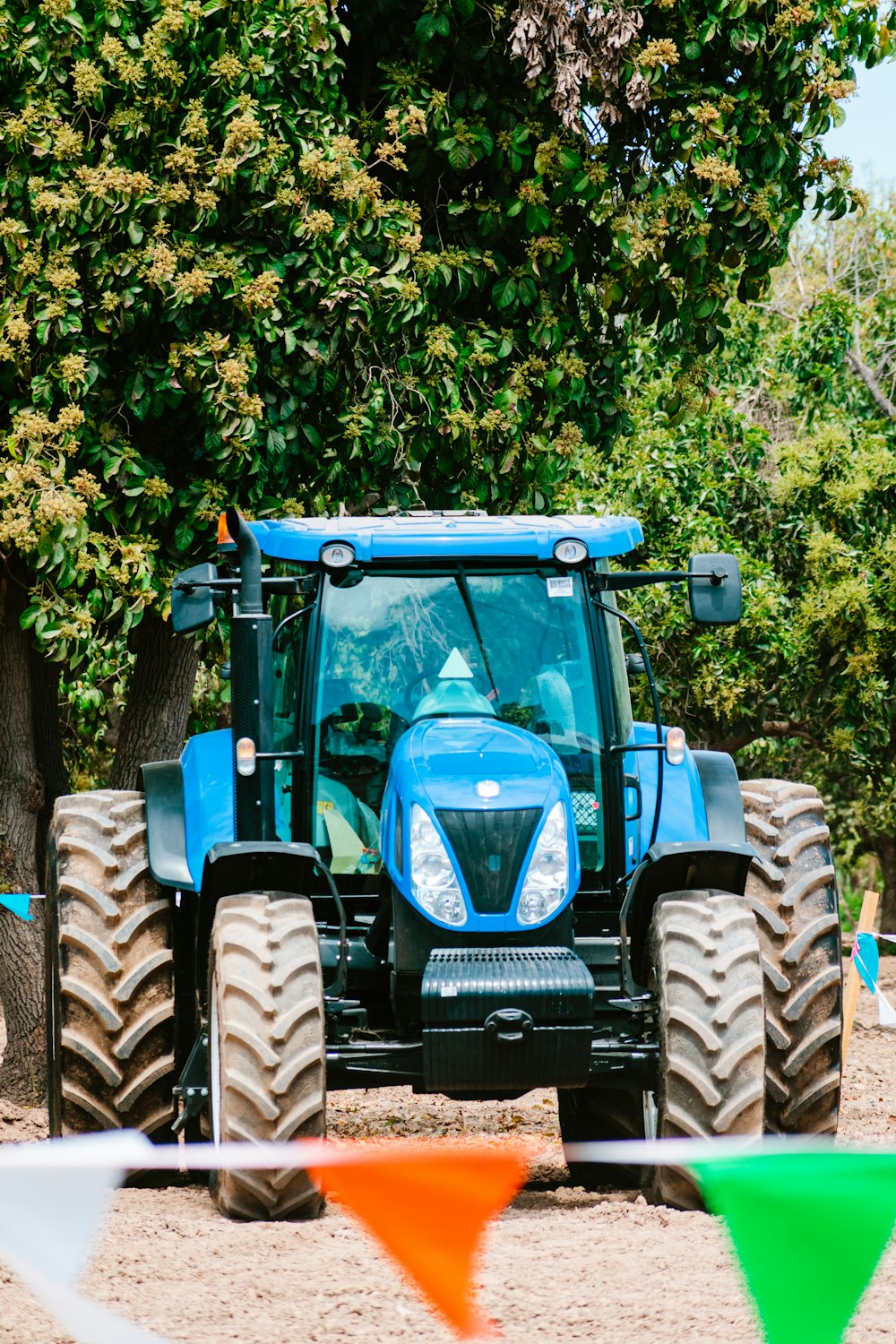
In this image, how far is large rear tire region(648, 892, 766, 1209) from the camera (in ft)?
18.5

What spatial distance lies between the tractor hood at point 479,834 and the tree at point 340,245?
298 centimetres

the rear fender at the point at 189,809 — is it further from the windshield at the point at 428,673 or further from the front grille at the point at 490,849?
the front grille at the point at 490,849

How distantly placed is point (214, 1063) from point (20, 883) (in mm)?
4561

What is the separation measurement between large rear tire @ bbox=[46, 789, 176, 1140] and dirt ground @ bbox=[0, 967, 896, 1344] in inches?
14.8

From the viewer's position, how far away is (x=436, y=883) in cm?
589

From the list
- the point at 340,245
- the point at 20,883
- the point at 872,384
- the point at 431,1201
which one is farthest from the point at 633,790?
the point at 872,384

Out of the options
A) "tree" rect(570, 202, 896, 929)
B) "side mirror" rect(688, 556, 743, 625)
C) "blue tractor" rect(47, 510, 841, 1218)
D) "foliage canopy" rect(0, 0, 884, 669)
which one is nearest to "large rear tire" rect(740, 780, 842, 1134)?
"blue tractor" rect(47, 510, 841, 1218)

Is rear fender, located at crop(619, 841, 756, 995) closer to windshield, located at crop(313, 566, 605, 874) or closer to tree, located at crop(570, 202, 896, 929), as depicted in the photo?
windshield, located at crop(313, 566, 605, 874)

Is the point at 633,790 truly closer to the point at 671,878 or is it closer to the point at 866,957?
the point at 671,878

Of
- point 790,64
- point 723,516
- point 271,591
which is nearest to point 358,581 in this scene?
point 271,591

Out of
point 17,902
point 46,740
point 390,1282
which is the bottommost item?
point 390,1282

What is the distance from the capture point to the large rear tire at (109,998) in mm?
6445

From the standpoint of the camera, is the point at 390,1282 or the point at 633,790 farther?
the point at 633,790

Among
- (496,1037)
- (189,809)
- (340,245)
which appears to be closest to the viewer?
(496,1037)
